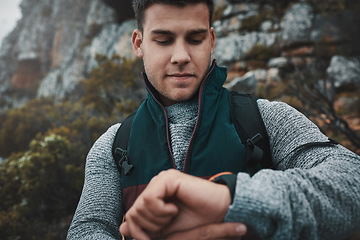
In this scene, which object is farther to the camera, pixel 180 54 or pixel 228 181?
pixel 180 54

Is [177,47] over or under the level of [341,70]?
over

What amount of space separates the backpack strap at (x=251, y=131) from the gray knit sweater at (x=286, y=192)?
0.14 feet

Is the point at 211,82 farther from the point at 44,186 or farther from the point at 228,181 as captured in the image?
the point at 44,186

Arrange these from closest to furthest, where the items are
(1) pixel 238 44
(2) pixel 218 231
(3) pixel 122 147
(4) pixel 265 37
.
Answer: (2) pixel 218 231, (3) pixel 122 147, (4) pixel 265 37, (1) pixel 238 44

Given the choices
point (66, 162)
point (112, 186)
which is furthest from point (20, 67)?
point (112, 186)

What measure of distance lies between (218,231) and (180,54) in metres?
0.85

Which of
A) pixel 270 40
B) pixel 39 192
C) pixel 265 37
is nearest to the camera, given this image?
pixel 39 192

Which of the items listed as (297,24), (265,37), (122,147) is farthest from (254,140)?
(297,24)

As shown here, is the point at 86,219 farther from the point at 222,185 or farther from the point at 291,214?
the point at 291,214

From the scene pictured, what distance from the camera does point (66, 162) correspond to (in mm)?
4148

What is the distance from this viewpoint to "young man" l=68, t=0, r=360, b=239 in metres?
0.71

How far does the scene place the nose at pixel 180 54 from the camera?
1.21m

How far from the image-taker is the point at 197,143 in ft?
3.77

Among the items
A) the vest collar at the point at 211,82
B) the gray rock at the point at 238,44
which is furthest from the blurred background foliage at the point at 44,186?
the gray rock at the point at 238,44
